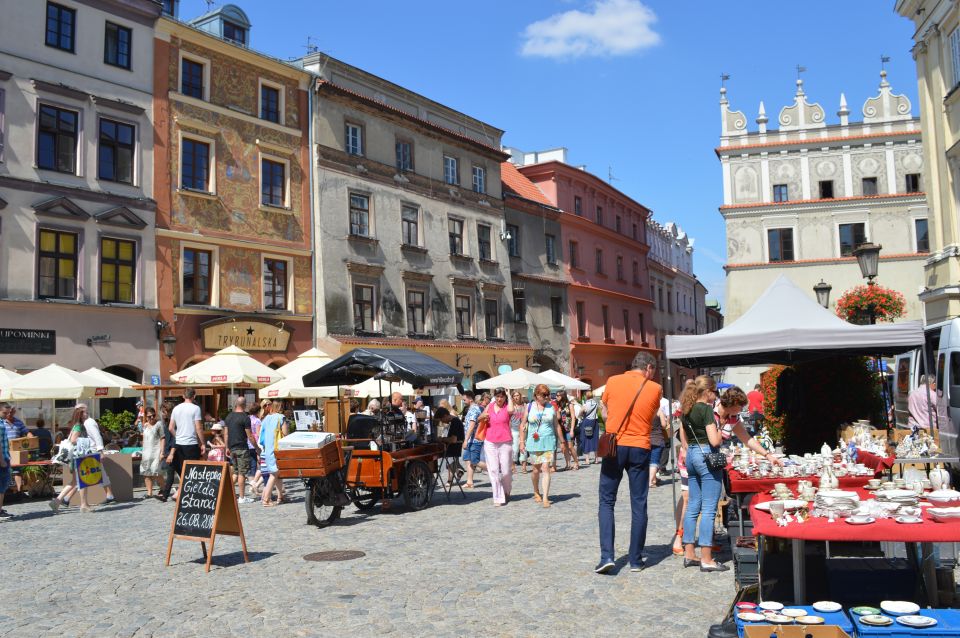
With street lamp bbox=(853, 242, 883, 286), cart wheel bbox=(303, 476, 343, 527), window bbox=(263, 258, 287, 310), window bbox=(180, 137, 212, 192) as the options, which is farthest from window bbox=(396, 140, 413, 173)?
cart wheel bbox=(303, 476, 343, 527)

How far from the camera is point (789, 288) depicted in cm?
1180

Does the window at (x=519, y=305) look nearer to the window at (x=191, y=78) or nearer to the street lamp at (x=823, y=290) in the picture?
the window at (x=191, y=78)

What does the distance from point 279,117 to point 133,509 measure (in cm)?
1708

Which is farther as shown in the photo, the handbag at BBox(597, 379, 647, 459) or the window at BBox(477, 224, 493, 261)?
the window at BBox(477, 224, 493, 261)

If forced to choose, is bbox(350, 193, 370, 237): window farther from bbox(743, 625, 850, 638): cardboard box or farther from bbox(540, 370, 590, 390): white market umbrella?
bbox(743, 625, 850, 638): cardboard box

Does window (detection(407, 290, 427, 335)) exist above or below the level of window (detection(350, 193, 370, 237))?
below

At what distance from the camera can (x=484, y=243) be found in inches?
1491

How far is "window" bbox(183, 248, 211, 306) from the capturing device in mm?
25250

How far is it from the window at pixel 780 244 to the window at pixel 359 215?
2389cm

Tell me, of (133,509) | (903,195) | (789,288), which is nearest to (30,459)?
(133,509)

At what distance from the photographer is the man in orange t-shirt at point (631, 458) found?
27.3ft

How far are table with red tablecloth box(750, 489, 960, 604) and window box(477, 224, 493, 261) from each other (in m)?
32.0

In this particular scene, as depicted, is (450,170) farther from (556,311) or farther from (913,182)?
(913,182)

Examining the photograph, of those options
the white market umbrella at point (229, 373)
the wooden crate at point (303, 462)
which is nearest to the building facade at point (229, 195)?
the white market umbrella at point (229, 373)
